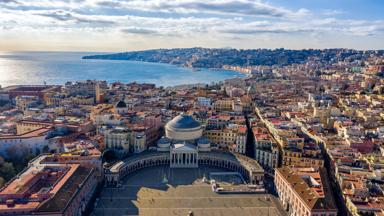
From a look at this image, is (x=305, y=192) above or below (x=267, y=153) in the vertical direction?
above

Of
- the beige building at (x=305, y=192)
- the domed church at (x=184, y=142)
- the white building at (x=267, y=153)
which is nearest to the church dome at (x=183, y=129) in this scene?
the domed church at (x=184, y=142)

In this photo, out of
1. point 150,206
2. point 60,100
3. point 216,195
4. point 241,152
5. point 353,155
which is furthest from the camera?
point 60,100

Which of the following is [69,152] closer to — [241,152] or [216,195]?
[216,195]

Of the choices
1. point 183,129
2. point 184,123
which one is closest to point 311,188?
point 183,129

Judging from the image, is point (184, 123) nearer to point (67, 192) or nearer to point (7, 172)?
point (67, 192)

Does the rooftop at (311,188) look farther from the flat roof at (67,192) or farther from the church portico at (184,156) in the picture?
the flat roof at (67,192)

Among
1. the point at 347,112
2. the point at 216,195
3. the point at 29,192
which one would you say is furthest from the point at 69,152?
the point at 347,112

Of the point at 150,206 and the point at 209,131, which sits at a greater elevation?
the point at 209,131

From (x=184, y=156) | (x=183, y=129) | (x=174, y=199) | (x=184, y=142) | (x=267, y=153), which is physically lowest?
(x=174, y=199)
